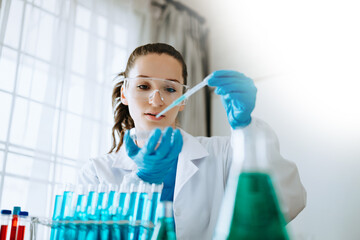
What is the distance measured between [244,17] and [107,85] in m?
1.32

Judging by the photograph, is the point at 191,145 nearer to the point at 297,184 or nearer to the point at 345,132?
the point at 297,184

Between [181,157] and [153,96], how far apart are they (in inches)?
10.2

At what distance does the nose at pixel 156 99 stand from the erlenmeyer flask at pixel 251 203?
0.95 m

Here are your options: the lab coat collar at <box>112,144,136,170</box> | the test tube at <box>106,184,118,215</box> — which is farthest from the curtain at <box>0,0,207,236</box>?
the test tube at <box>106,184,118,215</box>

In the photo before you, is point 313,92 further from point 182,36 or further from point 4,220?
point 4,220

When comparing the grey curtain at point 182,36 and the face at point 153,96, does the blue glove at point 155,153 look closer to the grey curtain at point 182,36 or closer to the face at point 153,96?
the face at point 153,96

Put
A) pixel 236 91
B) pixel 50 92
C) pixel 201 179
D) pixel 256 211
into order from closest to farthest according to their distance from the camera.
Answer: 1. pixel 256 211
2. pixel 236 91
3. pixel 201 179
4. pixel 50 92

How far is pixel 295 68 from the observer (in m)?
2.87

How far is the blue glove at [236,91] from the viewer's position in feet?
4.06

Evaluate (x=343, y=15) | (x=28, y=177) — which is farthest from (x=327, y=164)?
(x=28, y=177)

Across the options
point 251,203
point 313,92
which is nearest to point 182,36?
point 313,92

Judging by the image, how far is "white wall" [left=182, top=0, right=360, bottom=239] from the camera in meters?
2.41

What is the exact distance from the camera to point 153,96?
1505 millimetres

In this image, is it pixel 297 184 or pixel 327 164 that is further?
pixel 327 164
